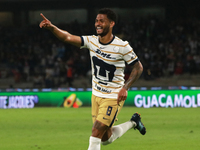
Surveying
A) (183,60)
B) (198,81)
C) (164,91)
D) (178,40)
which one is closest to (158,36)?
(178,40)

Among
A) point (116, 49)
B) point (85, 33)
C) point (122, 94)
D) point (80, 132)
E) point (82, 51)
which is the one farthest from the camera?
point (85, 33)

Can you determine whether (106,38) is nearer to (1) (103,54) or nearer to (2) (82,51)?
(1) (103,54)

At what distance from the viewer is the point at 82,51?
908 inches

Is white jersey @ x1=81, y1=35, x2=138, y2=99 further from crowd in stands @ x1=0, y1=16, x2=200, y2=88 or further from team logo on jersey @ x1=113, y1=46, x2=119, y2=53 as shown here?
crowd in stands @ x1=0, y1=16, x2=200, y2=88

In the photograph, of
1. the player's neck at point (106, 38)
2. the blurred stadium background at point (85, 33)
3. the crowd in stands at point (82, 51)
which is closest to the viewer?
the player's neck at point (106, 38)

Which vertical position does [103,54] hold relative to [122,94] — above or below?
above

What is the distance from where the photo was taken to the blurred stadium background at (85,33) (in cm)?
2030

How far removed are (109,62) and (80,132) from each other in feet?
13.5

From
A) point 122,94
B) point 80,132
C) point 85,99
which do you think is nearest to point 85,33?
point 85,99

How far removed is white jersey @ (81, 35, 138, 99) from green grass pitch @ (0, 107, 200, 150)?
1.90 m

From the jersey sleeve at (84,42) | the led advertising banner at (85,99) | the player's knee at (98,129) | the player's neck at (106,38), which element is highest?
the player's neck at (106,38)

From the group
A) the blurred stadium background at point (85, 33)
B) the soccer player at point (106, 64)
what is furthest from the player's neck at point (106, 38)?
the blurred stadium background at point (85, 33)

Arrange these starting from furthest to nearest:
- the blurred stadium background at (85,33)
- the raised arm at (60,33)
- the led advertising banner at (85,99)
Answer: the blurred stadium background at (85,33) → the led advertising banner at (85,99) → the raised arm at (60,33)

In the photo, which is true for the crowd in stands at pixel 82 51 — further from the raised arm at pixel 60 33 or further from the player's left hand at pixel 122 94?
the player's left hand at pixel 122 94
